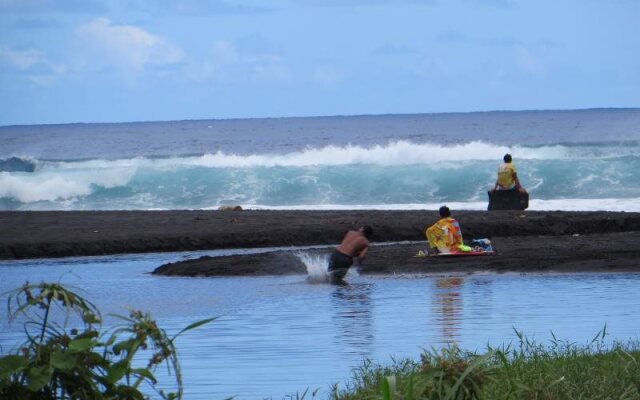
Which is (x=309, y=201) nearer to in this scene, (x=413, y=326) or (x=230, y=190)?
(x=230, y=190)

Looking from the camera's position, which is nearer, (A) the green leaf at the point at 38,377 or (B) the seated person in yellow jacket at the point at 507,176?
(A) the green leaf at the point at 38,377

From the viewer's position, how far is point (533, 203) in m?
Result: 40.7

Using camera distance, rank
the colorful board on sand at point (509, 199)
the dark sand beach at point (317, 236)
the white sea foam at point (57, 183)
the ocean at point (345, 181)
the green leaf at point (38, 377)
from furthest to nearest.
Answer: the white sea foam at point (57, 183) < the ocean at point (345, 181) < the colorful board on sand at point (509, 199) < the dark sand beach at point (317, 236) < the green leaf at point (38, 377)

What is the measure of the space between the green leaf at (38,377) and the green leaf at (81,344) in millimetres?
125

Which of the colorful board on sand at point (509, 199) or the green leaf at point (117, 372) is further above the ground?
the colorful board on sand at point (509, 199)

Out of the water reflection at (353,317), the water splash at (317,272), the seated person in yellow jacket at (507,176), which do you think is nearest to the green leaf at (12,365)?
the water reflection at (353,317)

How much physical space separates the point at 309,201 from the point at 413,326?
106 feet

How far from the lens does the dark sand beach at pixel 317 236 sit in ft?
69.3

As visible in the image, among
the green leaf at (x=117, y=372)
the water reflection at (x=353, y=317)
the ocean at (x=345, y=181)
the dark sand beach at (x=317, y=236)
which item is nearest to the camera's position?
the green leaf at (x=117, y=372)

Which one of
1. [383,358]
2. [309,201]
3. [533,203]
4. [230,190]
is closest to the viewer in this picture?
[383,358]

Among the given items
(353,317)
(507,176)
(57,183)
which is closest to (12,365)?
(353,317)

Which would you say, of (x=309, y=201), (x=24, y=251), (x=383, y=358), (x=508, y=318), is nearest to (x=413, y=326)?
(x=508, y=318)

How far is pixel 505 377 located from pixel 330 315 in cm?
731

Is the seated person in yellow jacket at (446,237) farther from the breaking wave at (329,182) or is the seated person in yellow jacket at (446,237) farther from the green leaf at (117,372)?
the breaking wave at (329,182)
